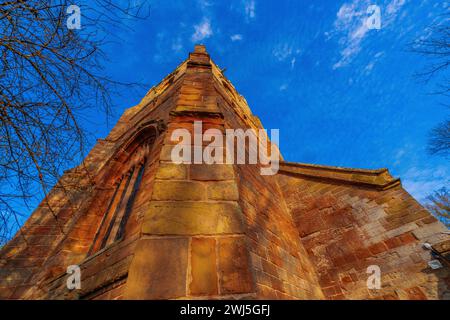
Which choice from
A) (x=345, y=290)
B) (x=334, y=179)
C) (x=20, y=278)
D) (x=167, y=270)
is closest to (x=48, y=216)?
(x=20, y=278)

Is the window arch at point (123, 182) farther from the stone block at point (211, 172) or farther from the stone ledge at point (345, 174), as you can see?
the stone ledge at point (345, 174)

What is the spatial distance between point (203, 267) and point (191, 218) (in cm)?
40

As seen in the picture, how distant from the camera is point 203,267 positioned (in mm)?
1576

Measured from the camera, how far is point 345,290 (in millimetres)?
4090

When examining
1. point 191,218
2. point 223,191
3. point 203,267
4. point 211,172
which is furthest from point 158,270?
point 211,172

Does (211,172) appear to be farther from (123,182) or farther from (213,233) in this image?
(123,182)

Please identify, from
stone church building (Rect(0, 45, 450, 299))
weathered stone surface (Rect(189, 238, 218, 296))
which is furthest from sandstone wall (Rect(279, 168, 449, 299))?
weathered stone surface (Rect(189, 238, 218, 296))

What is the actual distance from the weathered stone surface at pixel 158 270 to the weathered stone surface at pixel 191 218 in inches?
3.6

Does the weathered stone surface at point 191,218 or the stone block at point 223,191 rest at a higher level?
the stone block at point 223,191

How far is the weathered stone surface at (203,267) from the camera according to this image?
57.8 inches

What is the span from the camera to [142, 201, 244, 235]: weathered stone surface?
174cm

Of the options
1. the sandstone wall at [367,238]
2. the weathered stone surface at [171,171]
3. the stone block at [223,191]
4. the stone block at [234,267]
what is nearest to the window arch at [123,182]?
the weathered stone surface at [171,171]
